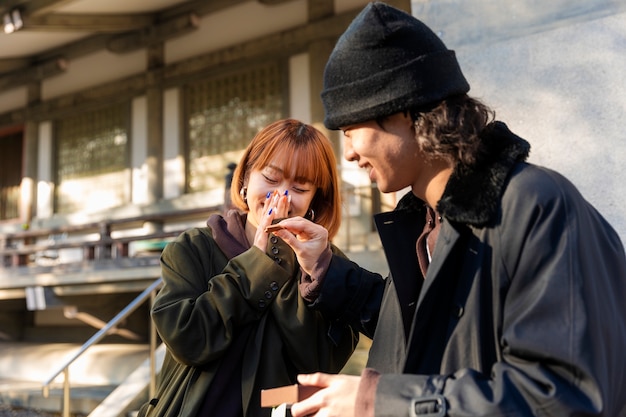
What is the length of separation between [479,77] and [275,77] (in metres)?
6.89

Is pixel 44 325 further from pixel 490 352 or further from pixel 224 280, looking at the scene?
pixel 490 352

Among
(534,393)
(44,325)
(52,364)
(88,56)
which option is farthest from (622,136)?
(44,325)

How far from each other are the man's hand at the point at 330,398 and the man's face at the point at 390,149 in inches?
14.9

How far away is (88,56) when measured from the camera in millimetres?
11125

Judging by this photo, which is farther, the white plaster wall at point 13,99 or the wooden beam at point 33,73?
the white plaster wall at point 13,99

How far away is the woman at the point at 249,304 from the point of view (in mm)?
1815

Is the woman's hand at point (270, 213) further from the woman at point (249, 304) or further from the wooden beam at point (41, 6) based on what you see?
the wooden beam at point (41, 6)

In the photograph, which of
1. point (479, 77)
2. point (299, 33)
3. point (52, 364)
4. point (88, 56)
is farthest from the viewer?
point (88, 56)

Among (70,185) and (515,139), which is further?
(70,185)

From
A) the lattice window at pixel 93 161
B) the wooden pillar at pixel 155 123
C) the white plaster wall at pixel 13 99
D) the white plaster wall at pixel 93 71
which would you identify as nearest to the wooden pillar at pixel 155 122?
the wooden pillar at pixel 155 123

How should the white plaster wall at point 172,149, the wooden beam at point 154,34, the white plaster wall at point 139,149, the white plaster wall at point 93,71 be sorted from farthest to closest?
the white plaster wall at point 93,71 < the white plaster wall at point 139,149 < the white plaster wall at point 172,149 < the wooden beam at point 154,34

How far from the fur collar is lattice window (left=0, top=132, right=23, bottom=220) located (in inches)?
484

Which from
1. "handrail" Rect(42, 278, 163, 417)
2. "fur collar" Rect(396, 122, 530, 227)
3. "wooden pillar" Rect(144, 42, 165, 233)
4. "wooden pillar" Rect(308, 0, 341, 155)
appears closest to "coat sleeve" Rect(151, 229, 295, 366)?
"fur collar" Rect(396, 122, 530, 227)

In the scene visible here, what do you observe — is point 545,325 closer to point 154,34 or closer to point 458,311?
point 458,311
